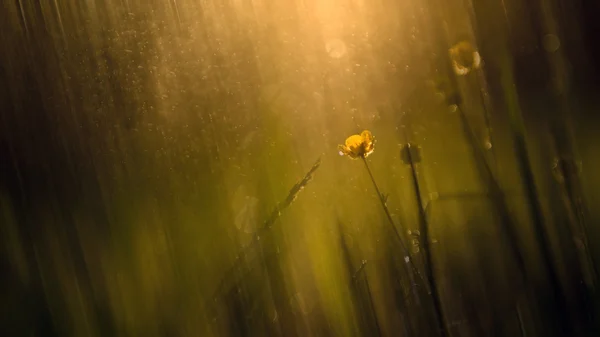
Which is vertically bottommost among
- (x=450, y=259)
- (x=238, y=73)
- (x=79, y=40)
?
(x=450, y=259)

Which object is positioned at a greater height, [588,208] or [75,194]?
[75,194]

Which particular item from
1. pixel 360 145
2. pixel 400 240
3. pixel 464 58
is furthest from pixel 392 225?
pixel 464 58

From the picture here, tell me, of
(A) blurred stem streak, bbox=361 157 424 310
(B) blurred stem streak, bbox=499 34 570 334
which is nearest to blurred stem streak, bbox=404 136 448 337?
(A) blurred stem streak, bbox=361 157 424 310

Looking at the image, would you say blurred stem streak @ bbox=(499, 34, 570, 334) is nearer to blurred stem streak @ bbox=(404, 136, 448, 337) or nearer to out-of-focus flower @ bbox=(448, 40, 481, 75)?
out-of-focus flower @ bbox=(448, 40, 481, 75)

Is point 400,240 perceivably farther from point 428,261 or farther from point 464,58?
point 464,58

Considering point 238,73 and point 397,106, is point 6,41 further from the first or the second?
point 397,106

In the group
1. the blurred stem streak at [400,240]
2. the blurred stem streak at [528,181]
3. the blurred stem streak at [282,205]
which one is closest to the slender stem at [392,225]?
the blurred stem streak at [400,240]

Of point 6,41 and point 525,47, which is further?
point 6,41

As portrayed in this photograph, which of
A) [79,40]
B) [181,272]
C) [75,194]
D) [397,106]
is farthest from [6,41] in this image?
[397,106]
